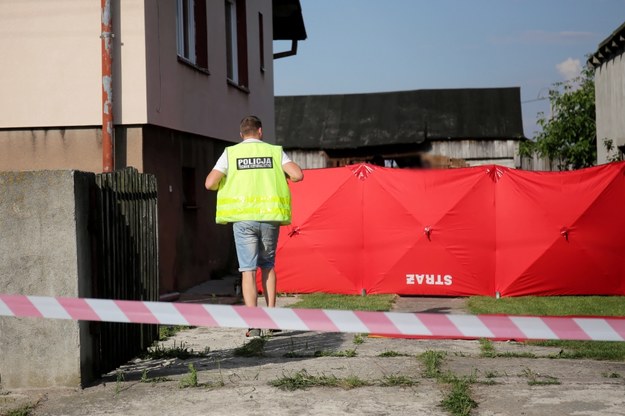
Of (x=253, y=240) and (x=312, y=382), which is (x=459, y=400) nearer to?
(x=312, y=382)

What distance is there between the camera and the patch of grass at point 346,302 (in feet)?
39.5

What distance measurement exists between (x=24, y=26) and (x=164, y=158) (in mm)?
2509

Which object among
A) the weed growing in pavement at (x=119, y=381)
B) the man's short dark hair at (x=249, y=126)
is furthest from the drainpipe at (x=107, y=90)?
the weed growing in pavement at (x=119, y=381)

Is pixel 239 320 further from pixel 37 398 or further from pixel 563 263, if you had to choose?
pixel 563 263

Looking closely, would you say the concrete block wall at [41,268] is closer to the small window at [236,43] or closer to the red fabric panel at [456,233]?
the red fabric panel at [456,233]

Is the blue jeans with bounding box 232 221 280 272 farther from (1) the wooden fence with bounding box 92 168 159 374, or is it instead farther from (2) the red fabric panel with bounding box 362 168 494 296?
(2) the red fabric panel with bounding box 362 168 494 296

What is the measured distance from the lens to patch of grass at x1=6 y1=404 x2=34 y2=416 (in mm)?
6039

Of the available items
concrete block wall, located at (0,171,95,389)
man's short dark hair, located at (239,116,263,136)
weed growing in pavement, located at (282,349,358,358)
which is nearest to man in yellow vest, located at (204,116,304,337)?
man's short dark hair, located at (239,116,263,136)

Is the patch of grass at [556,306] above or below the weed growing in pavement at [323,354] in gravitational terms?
below

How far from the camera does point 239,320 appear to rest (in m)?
5.61

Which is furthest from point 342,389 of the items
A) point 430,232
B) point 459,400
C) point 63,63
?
point 63,63

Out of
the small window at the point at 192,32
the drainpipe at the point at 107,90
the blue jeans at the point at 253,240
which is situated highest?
the small window at the point at 192,32

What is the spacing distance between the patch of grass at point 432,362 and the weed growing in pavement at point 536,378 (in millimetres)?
602

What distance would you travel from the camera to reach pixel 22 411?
6094 mm
